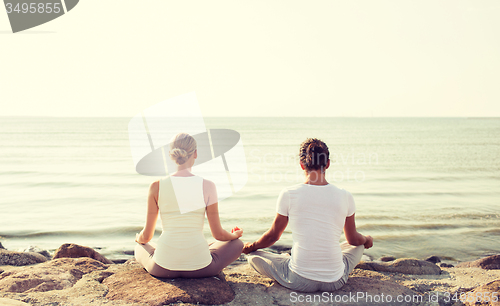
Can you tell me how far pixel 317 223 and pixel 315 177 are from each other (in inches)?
17.2

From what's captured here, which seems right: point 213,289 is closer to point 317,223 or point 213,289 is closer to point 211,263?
point 211,263

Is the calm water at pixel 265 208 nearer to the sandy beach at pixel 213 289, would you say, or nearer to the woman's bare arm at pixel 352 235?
the sandy beach at pixel 213 289

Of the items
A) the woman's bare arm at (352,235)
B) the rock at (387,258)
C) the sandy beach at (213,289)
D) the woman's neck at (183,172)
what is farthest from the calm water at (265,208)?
the woman's neck at (183,172)

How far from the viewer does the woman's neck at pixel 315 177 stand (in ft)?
11.0

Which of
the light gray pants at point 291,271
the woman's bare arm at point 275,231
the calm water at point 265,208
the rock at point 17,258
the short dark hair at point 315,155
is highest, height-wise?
the short dark hair at point 315,155

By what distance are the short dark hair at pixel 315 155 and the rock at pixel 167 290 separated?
58.7 inches

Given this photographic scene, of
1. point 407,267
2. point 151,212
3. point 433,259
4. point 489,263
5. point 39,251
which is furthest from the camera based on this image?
point 39,251

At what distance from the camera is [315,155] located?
10.9 feet

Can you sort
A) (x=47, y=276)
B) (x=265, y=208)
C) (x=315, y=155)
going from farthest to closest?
(x=265, y=208) → (x=47, y=276) → (x=315, y=155)

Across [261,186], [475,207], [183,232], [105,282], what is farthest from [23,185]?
[475,207]

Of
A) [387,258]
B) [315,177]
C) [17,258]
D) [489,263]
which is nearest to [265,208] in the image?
[387,258]

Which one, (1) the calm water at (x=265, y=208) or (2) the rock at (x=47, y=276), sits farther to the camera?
(1) the calm water at (x=265, y=208)

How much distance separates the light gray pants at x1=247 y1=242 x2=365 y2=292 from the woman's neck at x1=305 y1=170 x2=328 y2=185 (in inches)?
37.2

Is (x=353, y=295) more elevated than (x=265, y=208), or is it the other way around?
(x=353, y=295)
